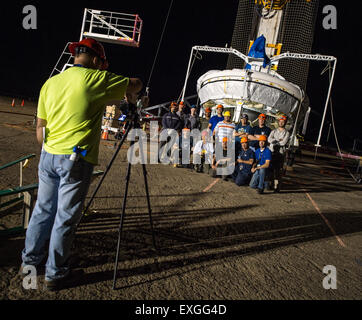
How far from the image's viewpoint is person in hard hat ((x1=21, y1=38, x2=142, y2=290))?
7.05ft

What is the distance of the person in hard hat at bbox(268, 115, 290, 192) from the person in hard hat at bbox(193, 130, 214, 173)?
1.83m

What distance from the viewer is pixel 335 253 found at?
3854 mm

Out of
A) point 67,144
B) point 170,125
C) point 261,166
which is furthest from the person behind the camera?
point 170,125

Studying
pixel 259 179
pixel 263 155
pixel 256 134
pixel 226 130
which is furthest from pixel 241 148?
pixel 259 179

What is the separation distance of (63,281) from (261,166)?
5844mm

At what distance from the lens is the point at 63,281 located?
2311 millimetres

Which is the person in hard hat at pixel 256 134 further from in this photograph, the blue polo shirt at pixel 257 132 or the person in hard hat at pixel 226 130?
the person in hard hat at pixel 226 130

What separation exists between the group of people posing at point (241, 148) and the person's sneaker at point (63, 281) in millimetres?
5300

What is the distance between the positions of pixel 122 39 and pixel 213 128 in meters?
6.91

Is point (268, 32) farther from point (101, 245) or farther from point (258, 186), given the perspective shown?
point (101, 245)

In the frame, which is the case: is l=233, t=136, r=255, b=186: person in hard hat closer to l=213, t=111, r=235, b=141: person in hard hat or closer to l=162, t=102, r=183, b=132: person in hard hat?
l=213, t=111, r=235, b=141: person in hard hat

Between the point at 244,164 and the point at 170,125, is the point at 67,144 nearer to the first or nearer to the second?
the point at 244,164

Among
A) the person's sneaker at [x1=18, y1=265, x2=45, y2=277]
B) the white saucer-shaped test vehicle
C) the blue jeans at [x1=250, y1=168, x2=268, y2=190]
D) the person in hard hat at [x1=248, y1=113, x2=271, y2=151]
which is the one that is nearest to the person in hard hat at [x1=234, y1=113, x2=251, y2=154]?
the person in hard hat at [x1=248, y1=113, x2=271, y2=151]
